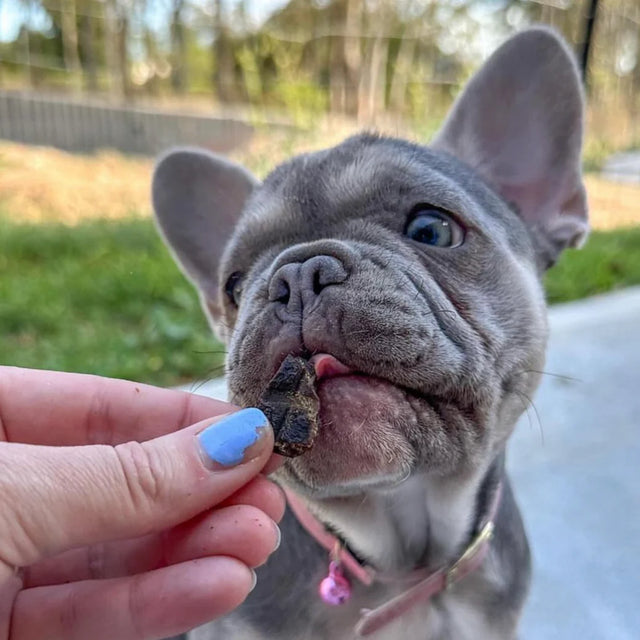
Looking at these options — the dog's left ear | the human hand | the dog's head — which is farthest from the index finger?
the dog's left ear

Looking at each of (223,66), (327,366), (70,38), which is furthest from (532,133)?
(223,66)

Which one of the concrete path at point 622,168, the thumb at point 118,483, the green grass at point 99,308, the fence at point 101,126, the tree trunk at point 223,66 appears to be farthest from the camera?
the tree trunk at point 223,66

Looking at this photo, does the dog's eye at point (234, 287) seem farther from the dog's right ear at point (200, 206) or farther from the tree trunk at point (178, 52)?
the tree trunk at point (178, 52)

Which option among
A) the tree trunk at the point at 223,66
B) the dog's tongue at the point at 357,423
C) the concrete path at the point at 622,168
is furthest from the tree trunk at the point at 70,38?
the dog's tongue at the point at 357,423

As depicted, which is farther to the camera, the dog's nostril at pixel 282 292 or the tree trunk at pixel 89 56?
the tree trunk at pixel 89 56

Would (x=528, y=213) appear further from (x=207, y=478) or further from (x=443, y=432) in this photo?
(x=207, y=478)

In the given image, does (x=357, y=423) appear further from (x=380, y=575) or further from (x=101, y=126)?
(x=101, y=126)

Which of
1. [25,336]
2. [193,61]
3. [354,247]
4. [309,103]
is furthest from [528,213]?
[193,61]
